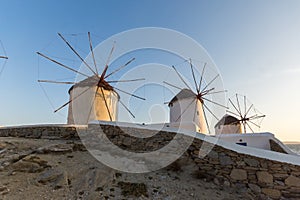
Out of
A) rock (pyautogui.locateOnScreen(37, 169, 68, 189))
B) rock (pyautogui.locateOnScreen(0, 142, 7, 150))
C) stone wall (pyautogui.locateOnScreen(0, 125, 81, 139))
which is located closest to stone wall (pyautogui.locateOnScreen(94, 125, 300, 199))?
rock (pyautogui.locateOnScreen(37, 169, 68, 189))

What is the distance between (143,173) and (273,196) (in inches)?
176

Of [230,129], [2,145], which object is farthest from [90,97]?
[230,129]

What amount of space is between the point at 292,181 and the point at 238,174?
1.64 m

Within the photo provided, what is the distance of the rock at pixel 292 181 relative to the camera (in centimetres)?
626

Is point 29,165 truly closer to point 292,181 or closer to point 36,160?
point 36,160

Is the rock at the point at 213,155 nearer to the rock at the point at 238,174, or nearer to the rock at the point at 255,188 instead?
the rock at the point at 238,174

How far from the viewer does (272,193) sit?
21.0 feet

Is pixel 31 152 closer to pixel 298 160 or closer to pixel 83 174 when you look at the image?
pixel 83 174

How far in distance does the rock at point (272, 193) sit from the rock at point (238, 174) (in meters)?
0.69

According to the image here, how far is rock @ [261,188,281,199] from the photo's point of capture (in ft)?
20.8

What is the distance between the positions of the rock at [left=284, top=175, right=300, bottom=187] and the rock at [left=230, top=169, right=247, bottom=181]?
126cm

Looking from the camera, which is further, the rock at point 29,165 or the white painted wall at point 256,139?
the white painted wall at point 256,139

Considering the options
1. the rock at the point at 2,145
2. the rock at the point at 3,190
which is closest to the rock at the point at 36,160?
the rock at the point at 3,190

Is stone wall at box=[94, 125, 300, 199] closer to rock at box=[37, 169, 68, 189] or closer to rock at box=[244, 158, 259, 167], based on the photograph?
rock at box=[244, 158, 259, 167]
